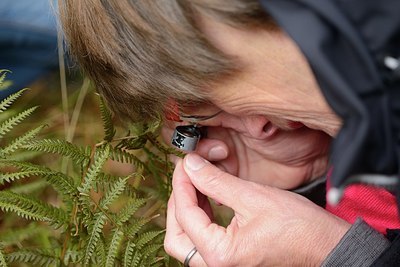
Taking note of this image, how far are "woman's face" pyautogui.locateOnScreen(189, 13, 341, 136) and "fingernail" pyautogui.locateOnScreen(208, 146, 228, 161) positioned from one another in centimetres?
37

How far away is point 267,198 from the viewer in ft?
6.56

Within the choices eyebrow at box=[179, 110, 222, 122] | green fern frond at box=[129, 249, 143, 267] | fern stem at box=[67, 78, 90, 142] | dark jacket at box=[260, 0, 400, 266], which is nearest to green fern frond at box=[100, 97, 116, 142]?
eyebrow at box=[179, 110, 222, 122]

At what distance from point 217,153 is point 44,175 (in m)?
0.50

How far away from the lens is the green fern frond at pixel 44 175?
2068 millimetres

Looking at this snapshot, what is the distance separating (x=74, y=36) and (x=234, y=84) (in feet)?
1.47

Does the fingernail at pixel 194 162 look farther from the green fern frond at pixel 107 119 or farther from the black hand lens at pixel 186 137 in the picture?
the green fern frond at pixel 107 119

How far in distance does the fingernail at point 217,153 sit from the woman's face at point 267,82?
14.7 inches

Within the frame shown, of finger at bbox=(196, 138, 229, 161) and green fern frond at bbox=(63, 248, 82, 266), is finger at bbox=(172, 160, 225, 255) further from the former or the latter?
green fern frond at bbox=(63, 248, 82, 266)

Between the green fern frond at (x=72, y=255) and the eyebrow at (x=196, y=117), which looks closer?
the eyebrow at (x=196, y=117)

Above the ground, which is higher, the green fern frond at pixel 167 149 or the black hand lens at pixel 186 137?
the black hand lens at pixel 186 137

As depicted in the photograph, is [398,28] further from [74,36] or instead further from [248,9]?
[74,36]

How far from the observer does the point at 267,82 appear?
1638mm

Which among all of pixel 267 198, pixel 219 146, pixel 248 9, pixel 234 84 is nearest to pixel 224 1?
pixel 248 9

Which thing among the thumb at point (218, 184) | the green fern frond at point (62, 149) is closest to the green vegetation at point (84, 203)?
the green fern frond at point (62, 149)
